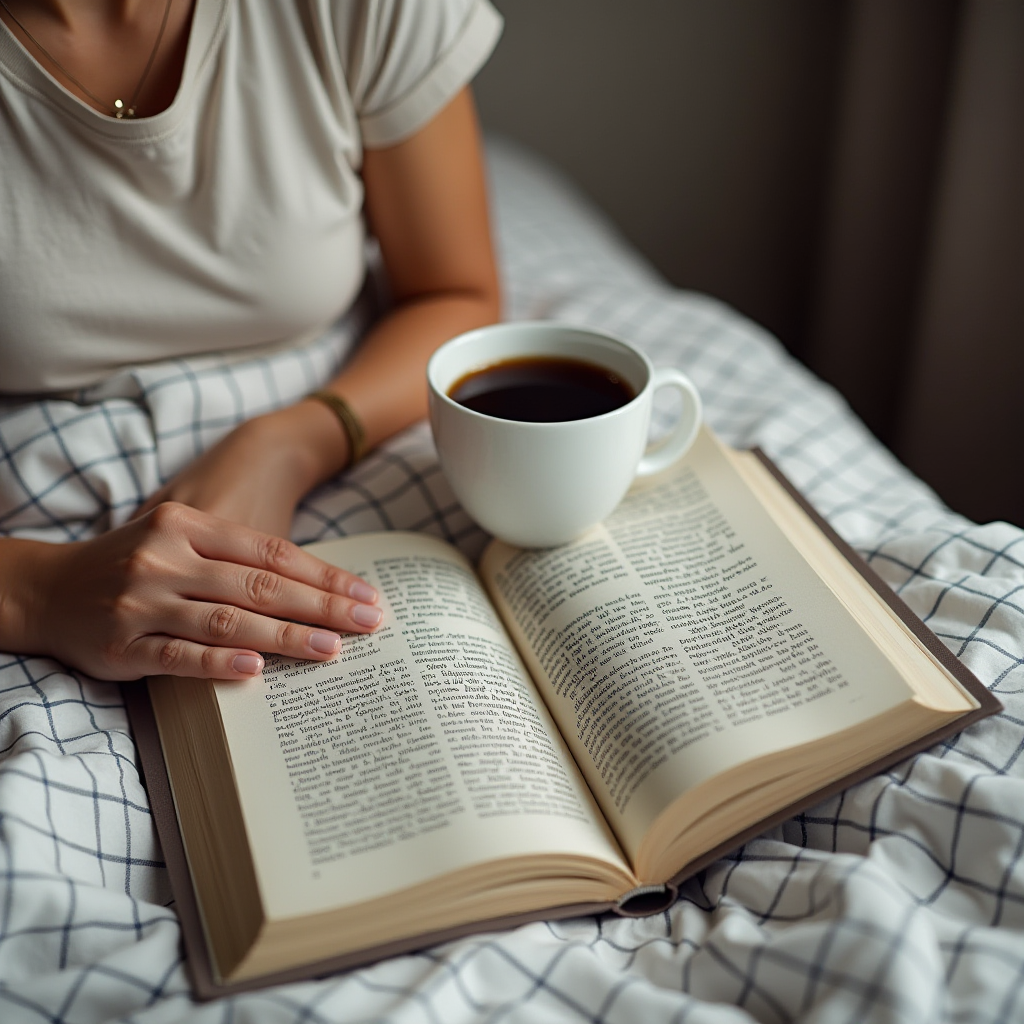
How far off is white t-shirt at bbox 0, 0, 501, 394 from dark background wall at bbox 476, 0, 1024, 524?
0.66 m

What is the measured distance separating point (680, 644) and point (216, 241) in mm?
491

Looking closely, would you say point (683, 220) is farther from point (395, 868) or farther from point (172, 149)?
point (395, 868)

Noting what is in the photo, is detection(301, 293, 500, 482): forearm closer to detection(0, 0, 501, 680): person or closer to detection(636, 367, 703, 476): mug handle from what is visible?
detection(0, 0, 501, 680): person

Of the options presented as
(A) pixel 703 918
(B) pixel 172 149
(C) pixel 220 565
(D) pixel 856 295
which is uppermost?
(B) pixel 172 149

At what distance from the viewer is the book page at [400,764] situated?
1.61 ft

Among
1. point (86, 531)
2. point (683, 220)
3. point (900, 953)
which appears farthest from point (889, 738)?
point (683, 220)

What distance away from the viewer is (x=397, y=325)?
0.92 metres

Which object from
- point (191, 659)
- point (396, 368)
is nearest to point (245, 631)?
point (191, 659)

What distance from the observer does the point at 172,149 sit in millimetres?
729

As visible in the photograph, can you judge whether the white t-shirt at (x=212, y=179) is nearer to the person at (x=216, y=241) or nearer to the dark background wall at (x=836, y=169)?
the person at (x=216, y=241)

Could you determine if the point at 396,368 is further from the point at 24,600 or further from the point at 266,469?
the point at 24,600

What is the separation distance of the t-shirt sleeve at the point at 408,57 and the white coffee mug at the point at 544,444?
0.23 m

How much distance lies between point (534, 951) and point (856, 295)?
126 centimetres

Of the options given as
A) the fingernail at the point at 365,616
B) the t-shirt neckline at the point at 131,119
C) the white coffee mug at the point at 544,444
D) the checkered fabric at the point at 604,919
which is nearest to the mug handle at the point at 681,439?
the white coffee mug at the point at 544,444
